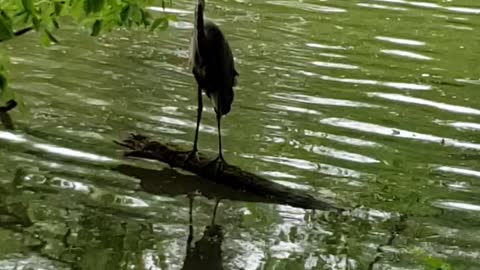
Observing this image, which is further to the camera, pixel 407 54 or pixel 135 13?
pixel 407 54

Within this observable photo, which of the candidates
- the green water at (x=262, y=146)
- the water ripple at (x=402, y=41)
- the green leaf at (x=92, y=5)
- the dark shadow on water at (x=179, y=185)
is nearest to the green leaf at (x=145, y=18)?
the green leaf at (x=92, y=5)

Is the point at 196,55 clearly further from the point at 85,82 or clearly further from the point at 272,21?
the point at 272,21

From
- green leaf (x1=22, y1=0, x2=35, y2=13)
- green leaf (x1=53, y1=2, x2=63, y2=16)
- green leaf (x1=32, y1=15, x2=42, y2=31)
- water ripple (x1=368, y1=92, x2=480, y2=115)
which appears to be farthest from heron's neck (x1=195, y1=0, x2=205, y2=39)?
water ripple (x1=368, y1=92, x2=480, y2=115)

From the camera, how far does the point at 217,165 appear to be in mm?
6465

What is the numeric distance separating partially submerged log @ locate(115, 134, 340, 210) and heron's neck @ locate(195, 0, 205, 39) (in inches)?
33.3

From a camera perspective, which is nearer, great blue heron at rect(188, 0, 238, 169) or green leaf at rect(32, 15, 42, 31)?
green leaf at rect(32, 15, 42, 31)

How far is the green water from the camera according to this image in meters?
5.50

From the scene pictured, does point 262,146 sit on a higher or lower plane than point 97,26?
lower

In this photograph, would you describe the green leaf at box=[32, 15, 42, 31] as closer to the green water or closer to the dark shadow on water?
the green water

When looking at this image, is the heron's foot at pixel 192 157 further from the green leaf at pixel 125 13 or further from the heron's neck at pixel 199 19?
the green leaf at pixel 125 13

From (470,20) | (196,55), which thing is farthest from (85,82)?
(470,20)

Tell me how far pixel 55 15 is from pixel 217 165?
2173 mm

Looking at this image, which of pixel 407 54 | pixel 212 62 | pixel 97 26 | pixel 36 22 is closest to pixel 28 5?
pixel 36 22

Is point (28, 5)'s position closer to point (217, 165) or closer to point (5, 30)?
point (5, 30)
